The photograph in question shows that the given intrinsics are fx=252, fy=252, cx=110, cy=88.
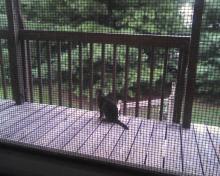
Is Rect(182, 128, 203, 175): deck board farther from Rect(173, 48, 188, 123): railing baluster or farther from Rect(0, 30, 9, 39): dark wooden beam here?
Rect(0, 30, 9, 39): dark wooden beam

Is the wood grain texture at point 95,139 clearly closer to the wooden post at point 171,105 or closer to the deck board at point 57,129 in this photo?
the deck board at point 57,129

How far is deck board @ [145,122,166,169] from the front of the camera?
4.66 feet

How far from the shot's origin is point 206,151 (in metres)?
1.62

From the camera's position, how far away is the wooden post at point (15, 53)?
216cm

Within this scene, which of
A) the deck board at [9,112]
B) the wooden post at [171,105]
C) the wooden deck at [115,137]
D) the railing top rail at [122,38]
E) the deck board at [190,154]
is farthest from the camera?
the wooden post at [171,105]

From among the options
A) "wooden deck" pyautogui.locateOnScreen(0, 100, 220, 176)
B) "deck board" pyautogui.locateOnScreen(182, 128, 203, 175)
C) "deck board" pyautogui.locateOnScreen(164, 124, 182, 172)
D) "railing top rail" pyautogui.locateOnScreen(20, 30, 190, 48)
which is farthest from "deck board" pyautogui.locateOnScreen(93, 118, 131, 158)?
"railing top rail" pyautogui.locateOnScreen(20, 30, 190, 48)

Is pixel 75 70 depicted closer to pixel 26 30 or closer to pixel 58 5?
pixel 26 30

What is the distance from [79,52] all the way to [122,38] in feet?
Answer: 1.44

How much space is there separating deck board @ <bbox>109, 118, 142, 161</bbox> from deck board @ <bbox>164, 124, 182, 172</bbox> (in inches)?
9.3

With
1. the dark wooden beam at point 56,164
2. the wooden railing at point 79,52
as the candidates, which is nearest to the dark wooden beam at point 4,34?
the wooden railing at point 79,52

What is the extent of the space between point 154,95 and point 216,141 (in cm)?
79

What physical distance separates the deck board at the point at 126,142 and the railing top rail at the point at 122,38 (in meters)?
0.67

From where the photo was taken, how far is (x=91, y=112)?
7.71ft

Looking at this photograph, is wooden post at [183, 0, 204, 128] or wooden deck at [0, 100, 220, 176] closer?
wooden deck at [0, 100, 220, 176]
